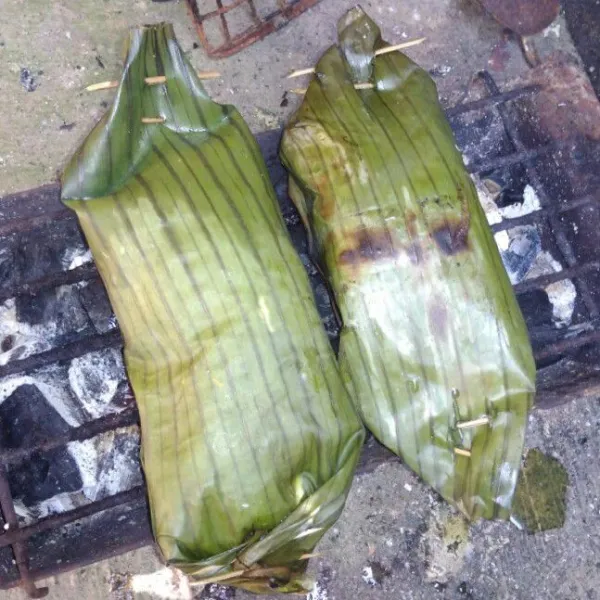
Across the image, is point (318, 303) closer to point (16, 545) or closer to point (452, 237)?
point (452, 237)

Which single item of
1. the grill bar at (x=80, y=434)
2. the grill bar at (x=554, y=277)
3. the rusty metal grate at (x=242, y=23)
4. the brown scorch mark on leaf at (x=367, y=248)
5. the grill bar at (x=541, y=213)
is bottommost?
the grill bar at (x=554, y=277)

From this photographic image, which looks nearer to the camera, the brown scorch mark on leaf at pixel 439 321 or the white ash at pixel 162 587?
the brown scorch mark on leaf at pixel 439 321

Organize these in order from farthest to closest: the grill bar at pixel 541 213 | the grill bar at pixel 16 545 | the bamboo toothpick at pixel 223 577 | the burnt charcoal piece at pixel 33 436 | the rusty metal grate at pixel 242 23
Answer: the rusty metal grate at pixel 242 23
the grill bar at pixel 541 213
the burnt charcoal piece at pixel 33 436
the grill bar at pixel 16 545
the bamboo toothpick at pixel 223 577

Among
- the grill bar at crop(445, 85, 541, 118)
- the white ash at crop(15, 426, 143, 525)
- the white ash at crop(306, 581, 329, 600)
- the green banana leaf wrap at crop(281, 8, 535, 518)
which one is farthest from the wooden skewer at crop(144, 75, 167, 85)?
the white ash at crop(306, 581, 329, 600)

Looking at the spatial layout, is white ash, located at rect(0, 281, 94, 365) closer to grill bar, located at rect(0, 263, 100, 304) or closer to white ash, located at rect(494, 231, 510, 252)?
grill bar, located at rect(0, 263, 100, 304)

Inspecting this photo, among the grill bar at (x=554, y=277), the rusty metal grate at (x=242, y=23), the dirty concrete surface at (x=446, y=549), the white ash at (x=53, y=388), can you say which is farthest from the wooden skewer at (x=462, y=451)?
the rusty metal grate at (x=242, y=23)

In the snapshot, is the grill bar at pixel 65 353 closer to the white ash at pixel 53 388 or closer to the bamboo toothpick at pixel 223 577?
the white ash at pixel 53 388

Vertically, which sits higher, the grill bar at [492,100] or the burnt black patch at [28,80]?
the burnt black patch at [28,80]

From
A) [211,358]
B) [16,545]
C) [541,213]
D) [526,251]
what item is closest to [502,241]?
[526,251]
